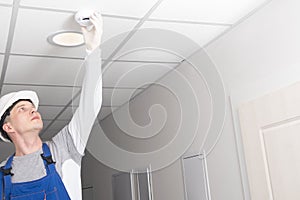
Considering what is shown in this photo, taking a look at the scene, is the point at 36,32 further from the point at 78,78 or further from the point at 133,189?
the point at 133,189

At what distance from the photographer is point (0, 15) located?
57.2 inches

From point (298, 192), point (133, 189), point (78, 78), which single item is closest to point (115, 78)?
point (78, 78)

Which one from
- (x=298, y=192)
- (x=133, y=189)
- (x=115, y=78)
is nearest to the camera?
(x=298, y=192)

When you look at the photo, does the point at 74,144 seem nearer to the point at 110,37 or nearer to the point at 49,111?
the point at 110,37

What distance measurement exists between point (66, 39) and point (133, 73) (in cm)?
61

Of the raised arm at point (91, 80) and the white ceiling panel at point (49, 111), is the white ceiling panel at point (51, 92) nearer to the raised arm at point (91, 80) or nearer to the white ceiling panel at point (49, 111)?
the white ceiling panel at point (49, 111)

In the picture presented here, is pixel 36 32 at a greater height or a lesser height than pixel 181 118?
greater

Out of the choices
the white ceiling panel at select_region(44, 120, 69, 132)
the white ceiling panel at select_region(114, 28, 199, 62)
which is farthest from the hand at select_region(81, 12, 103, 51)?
the white ceiling panel at select_region(44, 120, 69, 132)

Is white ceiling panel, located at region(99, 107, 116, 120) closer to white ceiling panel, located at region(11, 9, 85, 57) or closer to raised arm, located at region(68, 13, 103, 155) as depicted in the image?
white ceiling panel, located at region(11, 9, 85, 57)

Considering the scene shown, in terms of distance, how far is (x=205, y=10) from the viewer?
155 centimetres

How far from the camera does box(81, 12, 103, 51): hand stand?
56.7 inches

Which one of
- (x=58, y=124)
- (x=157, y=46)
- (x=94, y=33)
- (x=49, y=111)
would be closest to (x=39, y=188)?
(x=94, y=33)

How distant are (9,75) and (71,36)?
579mm

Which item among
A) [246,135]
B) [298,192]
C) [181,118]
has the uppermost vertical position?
[181,118]
